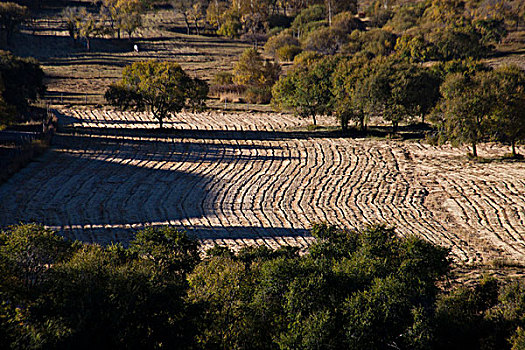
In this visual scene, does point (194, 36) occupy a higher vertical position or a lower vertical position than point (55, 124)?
higher

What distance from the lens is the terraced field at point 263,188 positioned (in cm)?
3238

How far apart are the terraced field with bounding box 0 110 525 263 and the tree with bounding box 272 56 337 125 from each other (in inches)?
159

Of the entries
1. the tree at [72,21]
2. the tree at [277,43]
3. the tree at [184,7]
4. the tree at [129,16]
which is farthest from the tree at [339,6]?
the tree at [72,21]

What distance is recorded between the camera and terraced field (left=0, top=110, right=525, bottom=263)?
32.4m

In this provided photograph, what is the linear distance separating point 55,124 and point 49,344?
48.4m

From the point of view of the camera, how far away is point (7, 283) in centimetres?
1673

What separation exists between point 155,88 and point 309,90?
58.5ft

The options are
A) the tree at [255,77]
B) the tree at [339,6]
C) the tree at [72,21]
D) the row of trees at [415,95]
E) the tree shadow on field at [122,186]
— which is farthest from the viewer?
the tree at [339,6]

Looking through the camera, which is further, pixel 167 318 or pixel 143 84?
pixel 143 84

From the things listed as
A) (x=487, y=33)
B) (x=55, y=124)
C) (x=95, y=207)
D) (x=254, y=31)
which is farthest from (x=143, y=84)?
(x=254, y=31)

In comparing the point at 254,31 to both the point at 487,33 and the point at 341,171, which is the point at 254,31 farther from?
the point at 341,171

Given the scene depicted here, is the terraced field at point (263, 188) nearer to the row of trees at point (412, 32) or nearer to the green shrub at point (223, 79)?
the green shrub at point (223, 79)

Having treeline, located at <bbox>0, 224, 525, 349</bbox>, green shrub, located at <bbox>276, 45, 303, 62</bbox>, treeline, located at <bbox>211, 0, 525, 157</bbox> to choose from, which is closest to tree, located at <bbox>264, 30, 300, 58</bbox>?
green shrub, located at <bbox>276, 45, 303, 62</bbox>

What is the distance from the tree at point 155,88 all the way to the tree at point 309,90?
11.2 metres
